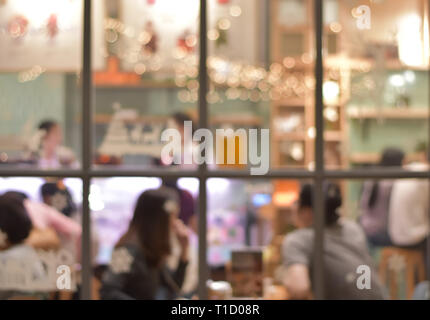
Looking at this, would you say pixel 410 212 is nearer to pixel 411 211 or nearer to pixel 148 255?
pixel 411 211

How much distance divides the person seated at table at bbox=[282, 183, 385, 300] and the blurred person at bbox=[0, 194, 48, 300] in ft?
2.50

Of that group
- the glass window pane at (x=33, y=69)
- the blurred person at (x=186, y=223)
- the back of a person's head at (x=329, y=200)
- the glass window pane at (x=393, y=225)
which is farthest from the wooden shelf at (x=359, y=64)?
the glass window pane at (x=33, y=69)

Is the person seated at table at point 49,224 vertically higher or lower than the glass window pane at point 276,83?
lower

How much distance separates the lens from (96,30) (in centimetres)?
200

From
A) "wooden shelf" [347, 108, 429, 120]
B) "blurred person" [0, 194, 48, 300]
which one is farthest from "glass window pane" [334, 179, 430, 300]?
"blurred person" [0, 194, 48, 300]

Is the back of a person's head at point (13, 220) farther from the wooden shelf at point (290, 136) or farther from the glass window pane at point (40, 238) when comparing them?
the wooden shelf at point (290, 136)

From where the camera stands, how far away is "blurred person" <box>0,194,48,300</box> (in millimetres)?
1799

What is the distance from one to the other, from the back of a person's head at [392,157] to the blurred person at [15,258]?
1.69 meters

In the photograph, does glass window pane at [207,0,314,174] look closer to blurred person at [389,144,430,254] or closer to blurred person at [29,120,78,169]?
blurred person at [389,144,430,254]

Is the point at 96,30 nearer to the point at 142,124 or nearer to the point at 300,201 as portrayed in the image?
the point at 142,124

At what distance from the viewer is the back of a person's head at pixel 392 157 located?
2773 mm

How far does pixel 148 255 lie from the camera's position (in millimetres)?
1931
